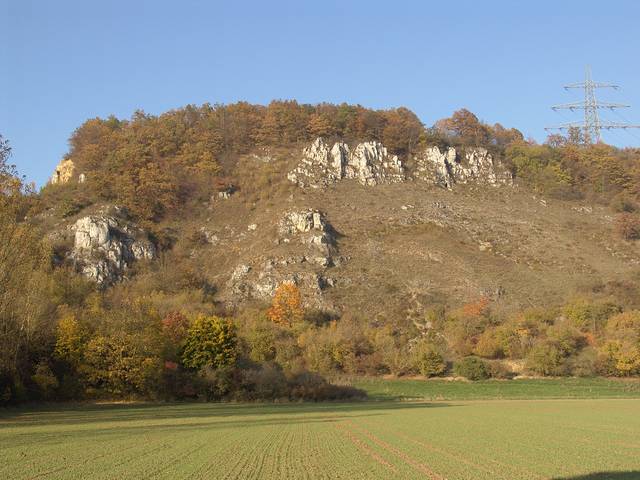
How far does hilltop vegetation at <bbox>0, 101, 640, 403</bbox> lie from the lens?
73.6m

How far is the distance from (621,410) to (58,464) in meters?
49.0

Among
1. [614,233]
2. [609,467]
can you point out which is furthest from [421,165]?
[609,467]

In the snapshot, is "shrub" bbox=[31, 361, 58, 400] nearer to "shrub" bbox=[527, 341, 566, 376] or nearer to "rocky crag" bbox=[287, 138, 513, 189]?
"shrub" bbox=[527, 341, 566, 376]

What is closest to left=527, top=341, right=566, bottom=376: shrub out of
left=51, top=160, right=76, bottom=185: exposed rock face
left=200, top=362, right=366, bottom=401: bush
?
left=200, top=362, right=366, bottom=401: bush

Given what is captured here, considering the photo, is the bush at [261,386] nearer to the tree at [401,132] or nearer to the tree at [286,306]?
the tree at [286,306]

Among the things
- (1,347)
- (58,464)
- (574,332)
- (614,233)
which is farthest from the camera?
(614,233)

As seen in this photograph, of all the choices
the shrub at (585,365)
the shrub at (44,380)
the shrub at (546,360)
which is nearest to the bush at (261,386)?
the shrub at (44,380)

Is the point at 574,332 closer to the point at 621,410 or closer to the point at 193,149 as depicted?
the point at 621,410

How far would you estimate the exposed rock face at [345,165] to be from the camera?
16350cm

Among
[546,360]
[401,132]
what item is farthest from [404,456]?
[401,132]

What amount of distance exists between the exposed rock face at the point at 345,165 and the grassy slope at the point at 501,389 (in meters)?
71.2

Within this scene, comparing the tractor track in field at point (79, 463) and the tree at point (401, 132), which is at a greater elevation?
the tree at point (401, 132)

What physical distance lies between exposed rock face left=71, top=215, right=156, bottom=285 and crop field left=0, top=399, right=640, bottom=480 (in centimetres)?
8406

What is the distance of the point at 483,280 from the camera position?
126 m
